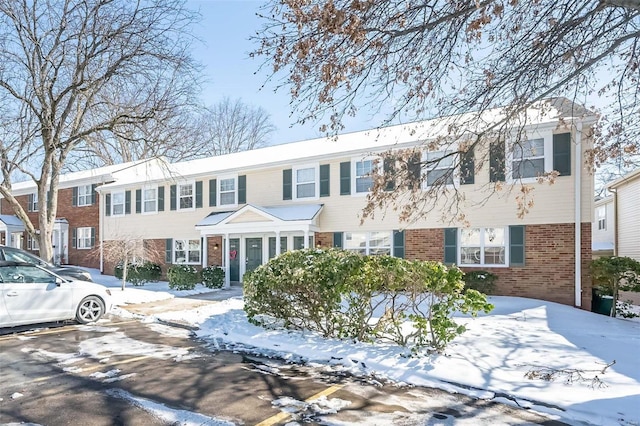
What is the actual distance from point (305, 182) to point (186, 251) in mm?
7140

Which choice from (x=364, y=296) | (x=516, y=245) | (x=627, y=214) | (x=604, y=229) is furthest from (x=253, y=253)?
(x=604, y=229)

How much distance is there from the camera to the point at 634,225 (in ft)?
61.5

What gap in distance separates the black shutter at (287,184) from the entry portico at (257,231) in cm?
54

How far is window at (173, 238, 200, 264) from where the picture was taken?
789 inches

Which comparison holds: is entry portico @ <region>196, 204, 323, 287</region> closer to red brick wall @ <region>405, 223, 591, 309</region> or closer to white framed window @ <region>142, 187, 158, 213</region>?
white framed window @ <region>142, 187, 158, 213</region>

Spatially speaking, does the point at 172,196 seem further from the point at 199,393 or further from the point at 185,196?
the point at 199,393

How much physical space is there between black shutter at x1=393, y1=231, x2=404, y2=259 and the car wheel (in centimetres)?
951

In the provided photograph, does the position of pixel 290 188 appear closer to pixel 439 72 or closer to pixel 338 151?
→ pixel 338 151

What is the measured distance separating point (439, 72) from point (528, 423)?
207 inches

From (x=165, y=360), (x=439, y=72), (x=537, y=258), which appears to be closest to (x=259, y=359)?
(x=165, y=360)

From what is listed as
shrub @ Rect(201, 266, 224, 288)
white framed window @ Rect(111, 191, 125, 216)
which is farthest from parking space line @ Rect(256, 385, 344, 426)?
white framed window @ Rect(111, 191, 125, 216)

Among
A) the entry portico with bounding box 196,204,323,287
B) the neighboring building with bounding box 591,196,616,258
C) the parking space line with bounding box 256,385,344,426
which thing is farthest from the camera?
the neighboring building with bounding box 591,196,616,258

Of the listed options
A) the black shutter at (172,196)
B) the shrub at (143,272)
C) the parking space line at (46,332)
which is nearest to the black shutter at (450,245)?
the parking space line at (46,332)

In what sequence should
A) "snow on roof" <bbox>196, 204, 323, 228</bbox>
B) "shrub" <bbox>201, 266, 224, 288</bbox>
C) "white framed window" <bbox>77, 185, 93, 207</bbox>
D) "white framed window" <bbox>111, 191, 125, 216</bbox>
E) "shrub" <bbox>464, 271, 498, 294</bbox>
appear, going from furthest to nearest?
"white framed window" <bbox>77, 185, 93, 207</bbox>, "white framed window" <bbox>111, 191, 125, 216</bbox>, "shrub" <bbox>201, 266, 224, 288</bbox>, "snow on roof" <bbox>196, 204, 323, 228</bbox>, "shrub" <bbox>464, 271, 498, 294</bbox>
